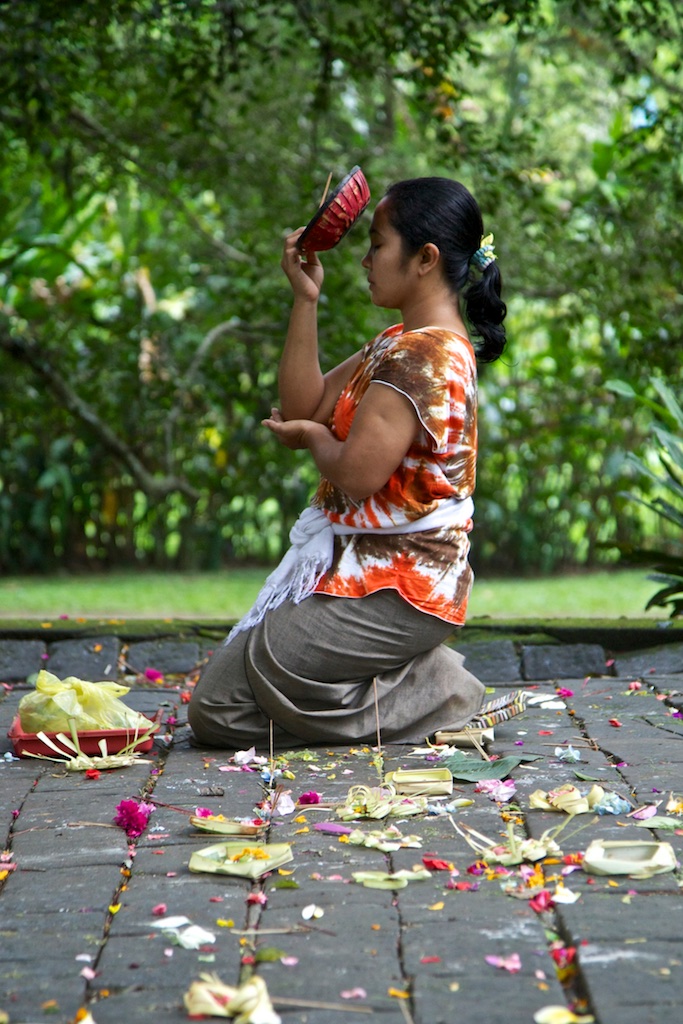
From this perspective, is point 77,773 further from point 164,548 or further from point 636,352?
point 164,548

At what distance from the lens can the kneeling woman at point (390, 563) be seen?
118 inches

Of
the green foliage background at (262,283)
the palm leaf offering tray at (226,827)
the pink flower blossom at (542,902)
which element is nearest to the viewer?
the pink flower blossom at (542,902)

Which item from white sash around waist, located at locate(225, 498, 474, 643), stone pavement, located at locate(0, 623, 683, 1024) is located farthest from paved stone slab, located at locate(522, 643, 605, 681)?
white sash around waist, located at locate(225, 498, 474, 643)

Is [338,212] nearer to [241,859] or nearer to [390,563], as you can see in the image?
[390,563]

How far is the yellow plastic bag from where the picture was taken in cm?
293

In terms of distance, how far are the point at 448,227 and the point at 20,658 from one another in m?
2.25

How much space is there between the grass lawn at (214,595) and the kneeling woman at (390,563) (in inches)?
97.1

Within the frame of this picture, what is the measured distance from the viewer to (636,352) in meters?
5.84

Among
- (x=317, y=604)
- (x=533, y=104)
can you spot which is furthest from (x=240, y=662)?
(x=533, y=104)

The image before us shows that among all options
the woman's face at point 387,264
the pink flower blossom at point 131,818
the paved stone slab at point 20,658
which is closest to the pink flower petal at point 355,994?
the pink flower blossom at point 131,818

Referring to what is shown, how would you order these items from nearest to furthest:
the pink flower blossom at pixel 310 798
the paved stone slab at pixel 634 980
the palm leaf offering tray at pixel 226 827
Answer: the paved stone slab at pixel 634 980, the palm leaf offering tray at pixel 226 827, the pink flower blossom at pixel 310 798

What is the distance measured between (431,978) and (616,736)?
153 cm

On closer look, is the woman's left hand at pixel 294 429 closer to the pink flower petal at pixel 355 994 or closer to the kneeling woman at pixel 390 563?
the kneeling woman at pixel 390 563

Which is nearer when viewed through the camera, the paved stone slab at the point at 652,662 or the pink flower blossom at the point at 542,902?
the pink flower blossom at the point at 542,902
